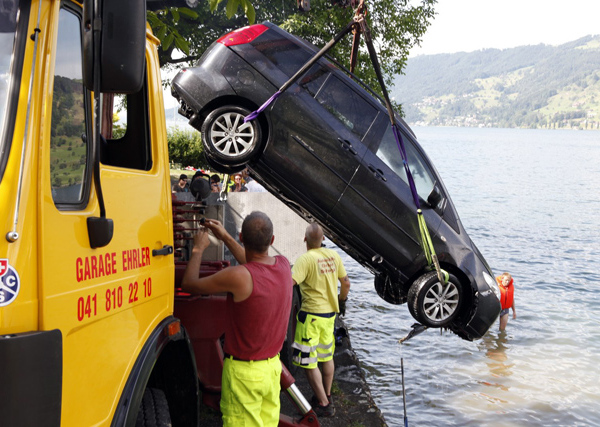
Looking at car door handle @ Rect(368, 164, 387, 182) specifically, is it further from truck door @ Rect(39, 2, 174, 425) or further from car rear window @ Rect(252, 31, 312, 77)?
truck door @ Rect(39, 2, 174, 425)

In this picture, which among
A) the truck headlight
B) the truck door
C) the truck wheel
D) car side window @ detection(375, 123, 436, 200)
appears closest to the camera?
the truck door

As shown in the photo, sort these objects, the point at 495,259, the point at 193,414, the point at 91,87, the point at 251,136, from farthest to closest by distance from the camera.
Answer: the point at 495,259, the point at 251,136, the point at 193,414, the point at 91,87

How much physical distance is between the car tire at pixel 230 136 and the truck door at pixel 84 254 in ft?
13.1

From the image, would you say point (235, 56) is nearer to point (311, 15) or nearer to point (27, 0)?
point (27, 0)

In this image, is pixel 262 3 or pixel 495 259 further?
pixel 495 259

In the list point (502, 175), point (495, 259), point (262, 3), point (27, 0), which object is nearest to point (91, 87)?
point (27, 0)

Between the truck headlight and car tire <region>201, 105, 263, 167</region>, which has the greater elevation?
car tire <region>201, 105, 263, 167</region>

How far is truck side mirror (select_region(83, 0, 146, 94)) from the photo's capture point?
7.50 ft

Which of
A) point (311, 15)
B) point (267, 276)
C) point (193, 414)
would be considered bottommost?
point (193, 414)

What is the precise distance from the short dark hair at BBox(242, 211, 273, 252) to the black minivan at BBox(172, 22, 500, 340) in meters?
3.32

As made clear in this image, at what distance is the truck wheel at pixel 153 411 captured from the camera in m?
3.32

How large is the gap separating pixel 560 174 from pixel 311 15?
6472 centimetres

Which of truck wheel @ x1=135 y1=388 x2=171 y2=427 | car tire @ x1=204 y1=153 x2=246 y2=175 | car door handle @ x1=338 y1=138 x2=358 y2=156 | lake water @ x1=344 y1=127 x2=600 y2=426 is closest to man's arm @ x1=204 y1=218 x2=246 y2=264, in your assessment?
truck wheel @ x1=135 y1=388 x2=171 y2=427

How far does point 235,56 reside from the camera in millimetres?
7645
